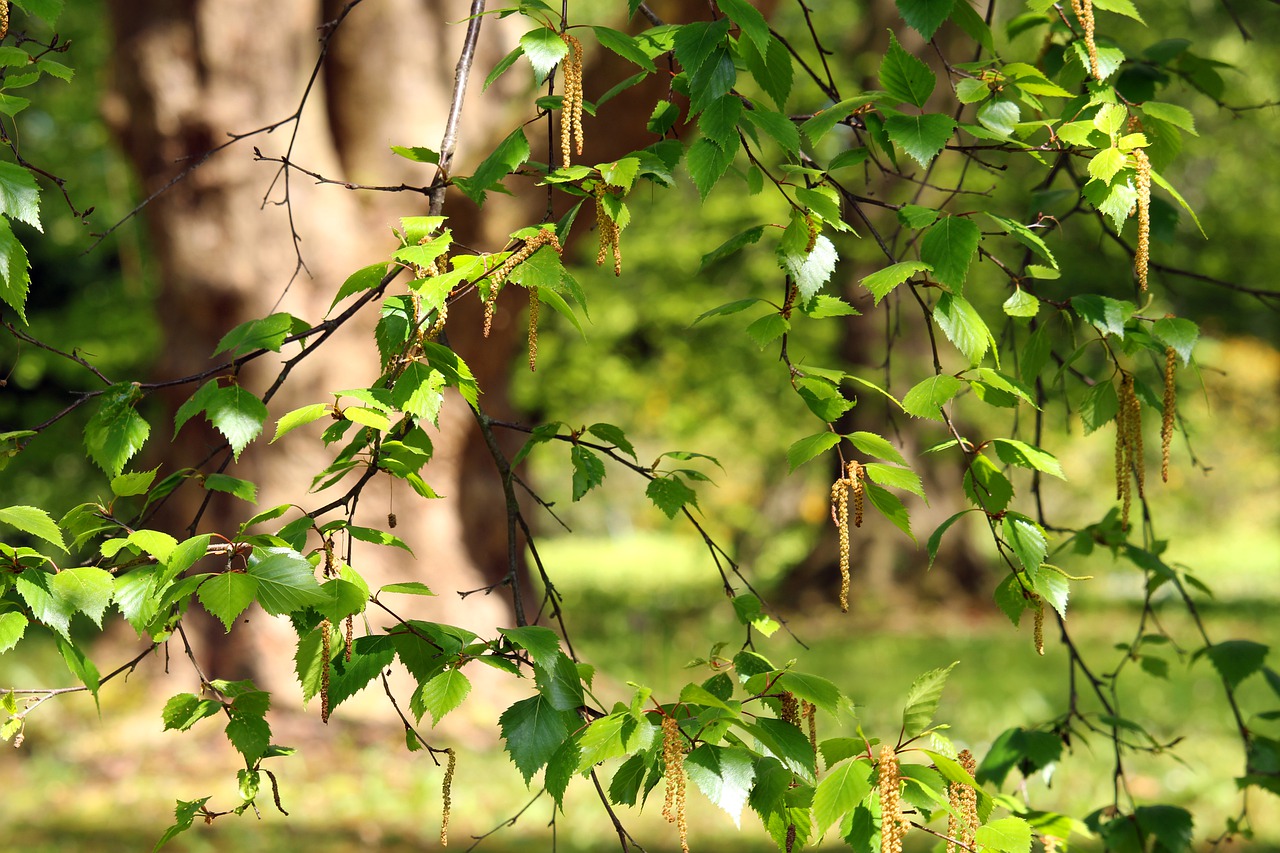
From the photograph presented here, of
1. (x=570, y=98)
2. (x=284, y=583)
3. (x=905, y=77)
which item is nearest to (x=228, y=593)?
(x=284, y=583)

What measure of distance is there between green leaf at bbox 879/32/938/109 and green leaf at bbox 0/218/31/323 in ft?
3.73

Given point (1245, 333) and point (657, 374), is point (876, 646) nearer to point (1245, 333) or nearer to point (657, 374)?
point (657, 374)

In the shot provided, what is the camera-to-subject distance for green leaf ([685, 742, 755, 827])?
1.31 meters

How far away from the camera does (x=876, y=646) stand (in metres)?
9.43

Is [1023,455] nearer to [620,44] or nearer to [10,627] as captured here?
[620,44]

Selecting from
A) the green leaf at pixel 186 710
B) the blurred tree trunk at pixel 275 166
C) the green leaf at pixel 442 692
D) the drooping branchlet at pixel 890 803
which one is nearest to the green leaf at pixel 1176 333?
the drooping branchlet at pixel 890 803

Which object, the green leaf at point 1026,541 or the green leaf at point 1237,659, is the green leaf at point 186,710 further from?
→ the green leaf at point 1237,659

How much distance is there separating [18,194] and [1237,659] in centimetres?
240

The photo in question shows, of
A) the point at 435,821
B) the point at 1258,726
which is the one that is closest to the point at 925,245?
the point at 435,821

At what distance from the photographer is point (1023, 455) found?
4.91 ft

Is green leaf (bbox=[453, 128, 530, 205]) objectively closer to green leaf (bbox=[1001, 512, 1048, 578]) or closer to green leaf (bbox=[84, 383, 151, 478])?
green leaf (bbox=[84, 383, 151, 478])

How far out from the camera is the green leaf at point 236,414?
5.13 ft

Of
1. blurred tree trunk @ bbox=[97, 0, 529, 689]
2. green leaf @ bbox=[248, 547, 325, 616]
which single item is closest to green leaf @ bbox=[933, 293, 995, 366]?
green leaf @ bbox=[248, 547, 325, 616]

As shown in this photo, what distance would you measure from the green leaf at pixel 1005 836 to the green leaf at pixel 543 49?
3.73ft
